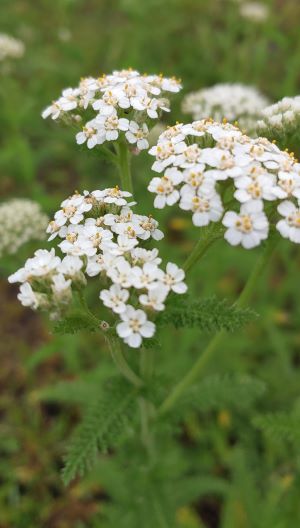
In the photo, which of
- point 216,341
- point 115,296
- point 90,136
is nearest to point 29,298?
point 115,296

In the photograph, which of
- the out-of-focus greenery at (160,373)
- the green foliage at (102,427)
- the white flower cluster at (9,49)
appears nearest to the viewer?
the green foliage at (102,427)

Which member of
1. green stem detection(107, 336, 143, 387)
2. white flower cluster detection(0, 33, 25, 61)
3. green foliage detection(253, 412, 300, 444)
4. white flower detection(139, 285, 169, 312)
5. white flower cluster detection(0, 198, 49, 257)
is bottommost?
green foliage detection(253, 412, 300, 444)

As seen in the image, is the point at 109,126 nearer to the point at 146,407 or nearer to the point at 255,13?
the point at 146,407

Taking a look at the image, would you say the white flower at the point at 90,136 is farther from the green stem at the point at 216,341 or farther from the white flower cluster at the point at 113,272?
the green stem at the point at 216,341

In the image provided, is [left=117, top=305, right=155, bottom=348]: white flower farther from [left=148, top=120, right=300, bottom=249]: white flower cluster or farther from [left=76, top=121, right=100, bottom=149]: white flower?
[left=76, top=121, right=100, bottom=149]: white flower

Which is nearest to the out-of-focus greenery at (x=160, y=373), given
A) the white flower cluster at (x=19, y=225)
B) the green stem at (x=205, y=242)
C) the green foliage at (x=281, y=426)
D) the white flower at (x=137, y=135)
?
the green foliage at (x=281, y=426)

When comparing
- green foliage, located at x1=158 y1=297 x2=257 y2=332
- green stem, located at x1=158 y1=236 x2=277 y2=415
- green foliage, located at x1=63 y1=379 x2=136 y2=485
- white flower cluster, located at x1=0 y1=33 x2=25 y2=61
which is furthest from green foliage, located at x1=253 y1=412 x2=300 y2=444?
white flower cluster, located at x1=0 y1=33 x2=25 y2=61

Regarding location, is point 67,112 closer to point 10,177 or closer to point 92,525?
point 92,525
